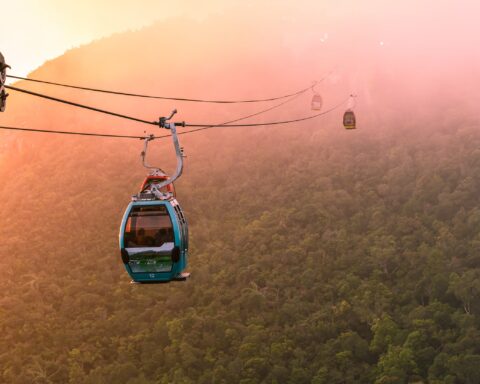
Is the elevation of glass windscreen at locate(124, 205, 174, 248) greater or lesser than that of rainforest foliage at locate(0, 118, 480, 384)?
greater

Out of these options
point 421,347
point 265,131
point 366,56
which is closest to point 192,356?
point 421,347

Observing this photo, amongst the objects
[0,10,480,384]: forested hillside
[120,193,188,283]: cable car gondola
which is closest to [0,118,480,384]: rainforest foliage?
[0,10,480,384]: forested hillside

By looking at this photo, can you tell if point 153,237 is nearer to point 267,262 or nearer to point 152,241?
point 152,241

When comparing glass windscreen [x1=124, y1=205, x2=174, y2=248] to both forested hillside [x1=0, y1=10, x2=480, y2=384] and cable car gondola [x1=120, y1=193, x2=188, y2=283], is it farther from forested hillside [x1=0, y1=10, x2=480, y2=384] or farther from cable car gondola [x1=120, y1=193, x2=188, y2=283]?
forested hillside [x1=0, y1=10, x2=480, y2=384]

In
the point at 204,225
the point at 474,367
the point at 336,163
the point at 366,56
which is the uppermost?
the point at 366,56

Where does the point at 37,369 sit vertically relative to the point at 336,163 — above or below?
below

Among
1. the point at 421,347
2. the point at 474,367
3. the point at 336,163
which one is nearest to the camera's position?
the point at 474,367

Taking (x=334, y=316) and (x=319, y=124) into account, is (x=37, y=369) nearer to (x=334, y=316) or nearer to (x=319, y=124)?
(x=334, y=316)

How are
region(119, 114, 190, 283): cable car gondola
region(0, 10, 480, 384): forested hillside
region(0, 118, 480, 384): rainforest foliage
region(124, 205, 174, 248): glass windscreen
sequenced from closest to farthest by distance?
region(119, 114, 190, 283): cable car gondola
region(124, 205, 174, 248): glass windscreen
region(0, 118, 480, 384): rainforest foliage
region(0, 10, 480, 384): forested hillside

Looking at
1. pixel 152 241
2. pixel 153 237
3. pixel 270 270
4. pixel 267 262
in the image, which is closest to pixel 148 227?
pixel 153 237
